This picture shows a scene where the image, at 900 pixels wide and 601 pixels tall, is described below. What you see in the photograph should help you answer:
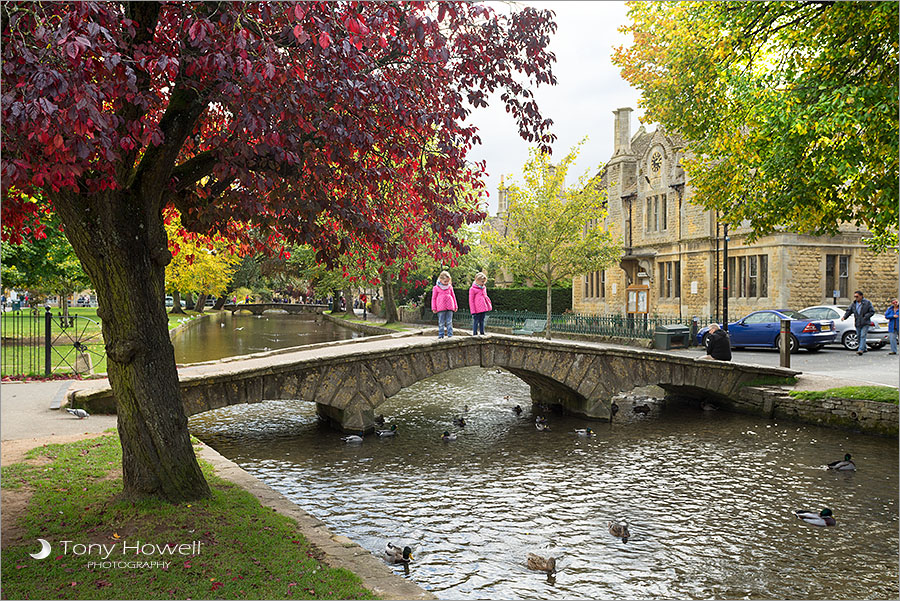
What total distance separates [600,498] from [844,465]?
443 cm

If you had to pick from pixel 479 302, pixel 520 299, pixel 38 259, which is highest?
pixel 38 259

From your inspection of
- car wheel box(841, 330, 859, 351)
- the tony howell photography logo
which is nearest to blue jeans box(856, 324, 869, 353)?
car wheel box(841, 330, 859, 351)

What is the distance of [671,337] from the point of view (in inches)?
1033

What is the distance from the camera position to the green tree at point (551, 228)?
101 feet

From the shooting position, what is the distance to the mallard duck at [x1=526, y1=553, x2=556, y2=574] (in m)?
7.45

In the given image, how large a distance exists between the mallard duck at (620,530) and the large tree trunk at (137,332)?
196 inches

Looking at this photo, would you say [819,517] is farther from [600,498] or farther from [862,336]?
[862,336]

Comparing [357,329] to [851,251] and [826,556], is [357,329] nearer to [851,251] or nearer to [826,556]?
[851,251]

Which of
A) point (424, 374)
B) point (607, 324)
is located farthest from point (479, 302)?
point (607, 324)

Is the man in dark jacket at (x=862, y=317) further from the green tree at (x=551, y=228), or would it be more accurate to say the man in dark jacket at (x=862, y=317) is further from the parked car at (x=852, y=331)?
the green tree at (x=551, y=228)

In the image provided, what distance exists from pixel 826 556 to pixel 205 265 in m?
40.6

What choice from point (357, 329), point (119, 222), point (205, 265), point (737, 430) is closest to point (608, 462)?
point (737, 430)

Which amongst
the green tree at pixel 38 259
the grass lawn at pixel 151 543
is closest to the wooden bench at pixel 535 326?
the green tree at pixel 38 259

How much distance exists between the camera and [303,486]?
10844mm
